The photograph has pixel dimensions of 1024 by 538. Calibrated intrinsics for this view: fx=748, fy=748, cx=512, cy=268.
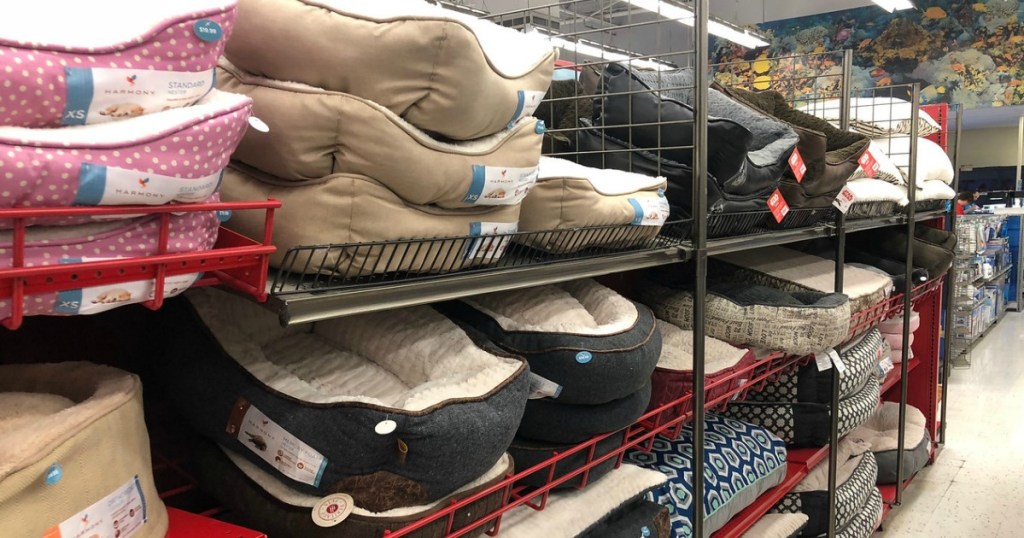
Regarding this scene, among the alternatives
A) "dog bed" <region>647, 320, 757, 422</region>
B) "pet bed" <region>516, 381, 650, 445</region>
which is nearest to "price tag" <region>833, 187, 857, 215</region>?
"dog bed" <region>647, 320, 757, 422</region>

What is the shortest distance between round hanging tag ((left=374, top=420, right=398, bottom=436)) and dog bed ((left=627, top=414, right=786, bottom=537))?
35.1 inches

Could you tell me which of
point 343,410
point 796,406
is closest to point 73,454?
point 343,410

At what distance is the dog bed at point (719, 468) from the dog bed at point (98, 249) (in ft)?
3.89

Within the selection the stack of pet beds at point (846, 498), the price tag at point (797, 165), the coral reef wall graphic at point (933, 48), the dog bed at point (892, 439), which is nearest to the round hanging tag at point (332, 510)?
the price tag at point (797, 165)

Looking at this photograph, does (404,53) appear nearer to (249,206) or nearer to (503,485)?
(249,206)

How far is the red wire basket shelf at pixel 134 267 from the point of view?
566mm

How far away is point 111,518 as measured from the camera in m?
0.71

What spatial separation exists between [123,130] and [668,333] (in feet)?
4.81

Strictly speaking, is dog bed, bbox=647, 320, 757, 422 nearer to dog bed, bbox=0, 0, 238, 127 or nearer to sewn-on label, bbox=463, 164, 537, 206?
sewn-on label, bbox=463, 164, 537, 206

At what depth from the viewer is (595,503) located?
A: 1349mm

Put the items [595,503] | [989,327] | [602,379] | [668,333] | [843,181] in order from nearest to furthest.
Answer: [602,379], [595,503], [668,333], [843,181], [989,327]

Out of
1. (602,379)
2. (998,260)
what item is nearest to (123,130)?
(602,379)

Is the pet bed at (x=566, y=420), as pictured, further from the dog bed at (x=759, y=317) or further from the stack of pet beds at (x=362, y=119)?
the dog bed at (x=759, y=317)

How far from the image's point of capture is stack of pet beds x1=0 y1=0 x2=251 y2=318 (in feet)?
1.87
